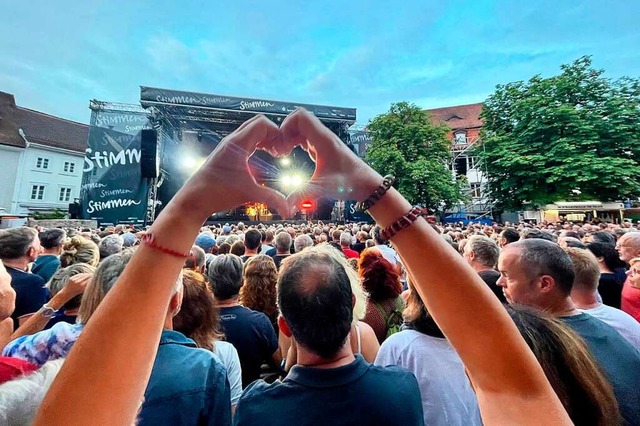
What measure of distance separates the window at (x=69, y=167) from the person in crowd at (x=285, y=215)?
4334 centimetres

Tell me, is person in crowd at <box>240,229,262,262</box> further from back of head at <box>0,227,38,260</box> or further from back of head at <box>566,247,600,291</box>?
back of head at <box>566,247,600,291</box>

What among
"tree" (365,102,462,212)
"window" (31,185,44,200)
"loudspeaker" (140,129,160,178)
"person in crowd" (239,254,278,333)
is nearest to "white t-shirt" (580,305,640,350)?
"person in crowd" (239,254,278,333)

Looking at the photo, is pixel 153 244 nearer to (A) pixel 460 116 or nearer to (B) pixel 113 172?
(B) pixel 113 172

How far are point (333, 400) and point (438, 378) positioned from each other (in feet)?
2.66

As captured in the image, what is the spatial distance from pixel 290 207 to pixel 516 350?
0.66 m

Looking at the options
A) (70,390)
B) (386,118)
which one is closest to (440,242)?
(70,390)

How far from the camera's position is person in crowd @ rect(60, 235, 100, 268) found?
12.0 feet

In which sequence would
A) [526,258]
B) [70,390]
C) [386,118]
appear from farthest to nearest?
[386,118]
[526,258]
[70,390]

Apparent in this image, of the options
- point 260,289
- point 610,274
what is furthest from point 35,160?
point 610,274

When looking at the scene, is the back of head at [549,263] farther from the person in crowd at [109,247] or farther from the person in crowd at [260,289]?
the person in crowd at [109,247]

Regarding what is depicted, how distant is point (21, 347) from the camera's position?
1.41 metres

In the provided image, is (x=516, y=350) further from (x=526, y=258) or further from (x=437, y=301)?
(x=526, y=258)

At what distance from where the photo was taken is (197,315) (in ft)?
6.21

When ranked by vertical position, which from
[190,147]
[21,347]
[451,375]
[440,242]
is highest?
[190,147]
